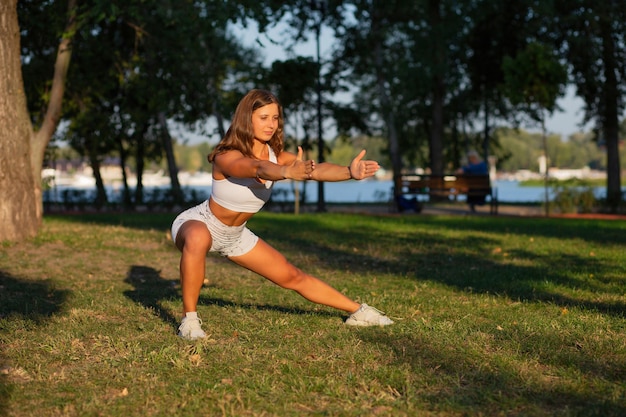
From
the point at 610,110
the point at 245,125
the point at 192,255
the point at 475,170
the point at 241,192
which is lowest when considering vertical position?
the point at 192,255

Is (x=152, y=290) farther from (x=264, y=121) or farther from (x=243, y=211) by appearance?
(x=264, y=121)

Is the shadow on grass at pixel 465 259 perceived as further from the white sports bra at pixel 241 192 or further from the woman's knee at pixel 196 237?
the woman's knee at pixel 196 237

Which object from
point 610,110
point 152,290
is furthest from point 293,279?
point 610,110

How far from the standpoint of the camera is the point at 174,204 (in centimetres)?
2591

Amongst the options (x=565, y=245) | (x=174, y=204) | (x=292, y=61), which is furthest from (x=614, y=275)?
(x=174, y=204)

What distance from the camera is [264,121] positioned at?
5.42 metres

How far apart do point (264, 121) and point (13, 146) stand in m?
9.00

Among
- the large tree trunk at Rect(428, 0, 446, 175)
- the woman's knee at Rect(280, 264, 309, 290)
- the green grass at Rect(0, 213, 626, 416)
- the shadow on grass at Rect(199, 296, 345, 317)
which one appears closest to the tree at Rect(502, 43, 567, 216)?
the large tree trunk at Rect(428, 0, 446, 175)

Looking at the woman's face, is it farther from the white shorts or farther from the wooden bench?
the wooden bench

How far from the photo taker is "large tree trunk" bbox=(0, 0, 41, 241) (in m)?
13.1

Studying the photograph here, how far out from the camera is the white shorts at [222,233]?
5.69 m

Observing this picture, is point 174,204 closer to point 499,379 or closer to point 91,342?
point 91,342

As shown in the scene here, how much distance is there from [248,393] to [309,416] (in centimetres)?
50

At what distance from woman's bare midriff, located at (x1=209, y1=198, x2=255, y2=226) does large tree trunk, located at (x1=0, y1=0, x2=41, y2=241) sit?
850 cm
